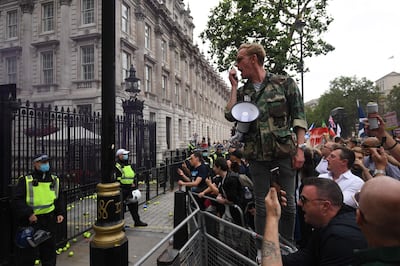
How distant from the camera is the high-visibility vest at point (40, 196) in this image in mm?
4539

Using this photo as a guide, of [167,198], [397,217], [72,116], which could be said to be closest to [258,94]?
[397,217]

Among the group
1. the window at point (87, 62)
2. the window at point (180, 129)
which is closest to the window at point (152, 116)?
the window at point (87, 62)

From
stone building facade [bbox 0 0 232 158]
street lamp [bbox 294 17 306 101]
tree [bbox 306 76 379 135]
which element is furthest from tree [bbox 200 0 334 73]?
tree [bbox 306 76 379 135]

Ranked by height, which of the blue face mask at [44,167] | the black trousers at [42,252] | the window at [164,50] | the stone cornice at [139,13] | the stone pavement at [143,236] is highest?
the stone cornice at [139,13]

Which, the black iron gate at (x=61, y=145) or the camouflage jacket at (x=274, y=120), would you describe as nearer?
the camouflage jacket at (x=274, y=120)

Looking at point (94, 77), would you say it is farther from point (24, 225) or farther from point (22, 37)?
point (24, 225)

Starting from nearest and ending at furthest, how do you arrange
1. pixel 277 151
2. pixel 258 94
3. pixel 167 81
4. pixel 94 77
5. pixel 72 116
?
pixel 277 151, pixel 258 94, pixel 72 116, pixel 94 77, pixel 167 81

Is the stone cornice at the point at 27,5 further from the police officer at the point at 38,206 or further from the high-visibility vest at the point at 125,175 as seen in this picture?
the police officer at the point at 38,206

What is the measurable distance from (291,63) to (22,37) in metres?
22.1

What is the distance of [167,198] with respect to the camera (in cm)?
1073

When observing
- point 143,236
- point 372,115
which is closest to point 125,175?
point 143,236

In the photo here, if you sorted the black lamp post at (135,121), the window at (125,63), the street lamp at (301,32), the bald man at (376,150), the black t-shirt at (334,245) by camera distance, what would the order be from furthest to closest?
1. the window at (125,63)
2. the street lamp at (301,32)
3. the black lamp post at (135,121)
4. the bald man at (376,150)
5. the black t-shirt at (334,245)

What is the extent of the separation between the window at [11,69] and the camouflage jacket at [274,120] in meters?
28.0

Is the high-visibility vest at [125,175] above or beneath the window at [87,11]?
beneath
